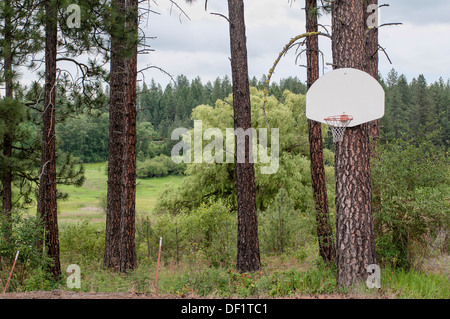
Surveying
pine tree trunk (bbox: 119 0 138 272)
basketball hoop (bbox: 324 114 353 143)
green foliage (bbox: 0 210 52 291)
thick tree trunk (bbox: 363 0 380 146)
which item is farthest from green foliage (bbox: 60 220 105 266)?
basketball hoop (bbox: 324 114 353 143)

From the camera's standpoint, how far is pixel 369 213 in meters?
5.85

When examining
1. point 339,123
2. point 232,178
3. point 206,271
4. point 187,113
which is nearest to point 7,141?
point 206,271

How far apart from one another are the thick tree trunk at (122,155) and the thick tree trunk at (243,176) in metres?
2.41

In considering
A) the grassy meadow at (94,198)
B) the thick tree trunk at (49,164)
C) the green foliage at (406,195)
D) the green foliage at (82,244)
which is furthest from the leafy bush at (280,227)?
the grassy meadow at (94,198)

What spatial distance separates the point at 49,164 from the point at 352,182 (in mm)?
6221

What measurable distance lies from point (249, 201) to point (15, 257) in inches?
193

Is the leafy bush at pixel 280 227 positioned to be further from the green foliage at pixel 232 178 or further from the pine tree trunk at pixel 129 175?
the green foliage at pixel 232 178

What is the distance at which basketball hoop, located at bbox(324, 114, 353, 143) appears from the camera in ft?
19.2

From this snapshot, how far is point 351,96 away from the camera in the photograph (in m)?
Result: 5.99

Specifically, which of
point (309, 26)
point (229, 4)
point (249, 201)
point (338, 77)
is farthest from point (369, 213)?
point (229, 4)

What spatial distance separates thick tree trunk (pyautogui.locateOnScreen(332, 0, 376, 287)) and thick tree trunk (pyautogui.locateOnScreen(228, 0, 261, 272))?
3.67 m

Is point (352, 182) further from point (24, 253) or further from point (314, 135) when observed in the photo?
point (24, 253)
